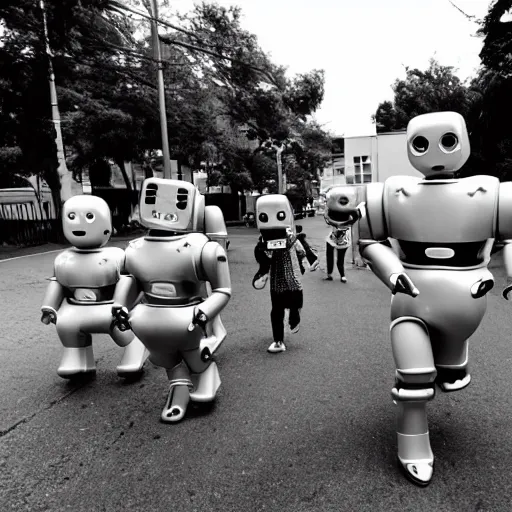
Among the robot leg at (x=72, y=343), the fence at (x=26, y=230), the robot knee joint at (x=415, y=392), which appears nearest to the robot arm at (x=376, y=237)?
the robot knee joint at (x=415, y=392)

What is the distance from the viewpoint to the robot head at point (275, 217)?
4.61 metres

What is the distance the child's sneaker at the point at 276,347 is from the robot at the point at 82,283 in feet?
5.17

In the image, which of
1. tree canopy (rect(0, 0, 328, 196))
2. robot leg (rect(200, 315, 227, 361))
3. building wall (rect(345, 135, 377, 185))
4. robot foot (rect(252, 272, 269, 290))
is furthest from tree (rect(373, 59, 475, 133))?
robot leg (rect(200, 315, 227, 361))

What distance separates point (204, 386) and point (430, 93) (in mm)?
21716

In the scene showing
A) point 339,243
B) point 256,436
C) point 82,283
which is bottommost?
point 256,436

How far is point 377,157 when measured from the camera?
22.6 m

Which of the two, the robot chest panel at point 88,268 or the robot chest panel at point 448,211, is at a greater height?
the robot chest panel at point 448,211

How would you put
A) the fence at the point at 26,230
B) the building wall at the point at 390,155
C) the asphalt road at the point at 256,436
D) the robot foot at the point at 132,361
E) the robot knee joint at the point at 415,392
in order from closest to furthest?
the asphalt road at the point at 256,436 < the robot knee joint at the point at 415,392 < the robot foot at the point at 132,361 < the fence at the point at 26,230 < the building wall at the point at 390,155

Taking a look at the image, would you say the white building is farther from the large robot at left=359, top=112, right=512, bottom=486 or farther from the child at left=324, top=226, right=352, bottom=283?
the large robot at left=359, top=112, right=512, bottom=486

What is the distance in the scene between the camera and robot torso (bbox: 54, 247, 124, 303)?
3855 millimetres

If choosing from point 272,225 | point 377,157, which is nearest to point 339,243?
point 272,225

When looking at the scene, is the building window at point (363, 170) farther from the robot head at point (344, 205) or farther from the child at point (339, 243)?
the robot head at point (344, 205)

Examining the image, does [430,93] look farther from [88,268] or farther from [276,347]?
[88,268]

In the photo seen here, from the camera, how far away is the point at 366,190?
275cm
